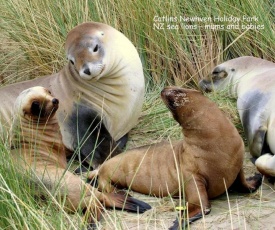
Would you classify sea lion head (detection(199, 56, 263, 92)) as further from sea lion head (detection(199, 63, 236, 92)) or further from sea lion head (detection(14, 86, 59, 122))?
sea lion head (detection(14, 86, 59, 122))

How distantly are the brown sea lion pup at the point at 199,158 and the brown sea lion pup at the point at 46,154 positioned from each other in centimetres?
23

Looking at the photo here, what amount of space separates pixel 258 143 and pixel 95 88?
1483 mm

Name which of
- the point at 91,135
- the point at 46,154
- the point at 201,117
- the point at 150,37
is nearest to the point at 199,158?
the point at 201,117

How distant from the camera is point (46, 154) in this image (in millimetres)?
5297

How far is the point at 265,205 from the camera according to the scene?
4734mm

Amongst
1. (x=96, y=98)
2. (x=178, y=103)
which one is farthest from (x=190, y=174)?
(x=96, y=98)

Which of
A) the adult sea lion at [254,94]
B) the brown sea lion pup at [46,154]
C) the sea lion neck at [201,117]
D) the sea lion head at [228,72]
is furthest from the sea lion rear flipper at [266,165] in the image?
the sea lion head at [228,72]

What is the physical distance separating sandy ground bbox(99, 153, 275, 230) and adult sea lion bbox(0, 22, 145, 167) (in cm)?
122

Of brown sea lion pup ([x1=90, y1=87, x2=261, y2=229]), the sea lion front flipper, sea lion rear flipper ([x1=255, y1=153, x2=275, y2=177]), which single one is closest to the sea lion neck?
brown sea lion pup ([x1=90, y1=87, x2=261, y2=229])

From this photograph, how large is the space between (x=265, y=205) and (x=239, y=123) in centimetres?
148

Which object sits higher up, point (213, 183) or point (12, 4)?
point (12, 4)

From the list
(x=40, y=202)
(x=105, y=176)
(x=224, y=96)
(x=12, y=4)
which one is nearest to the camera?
(x=40, y=202)

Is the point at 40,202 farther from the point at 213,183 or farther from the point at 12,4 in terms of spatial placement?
the point at 12,4

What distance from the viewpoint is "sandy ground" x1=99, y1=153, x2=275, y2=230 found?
4441 millimetres
